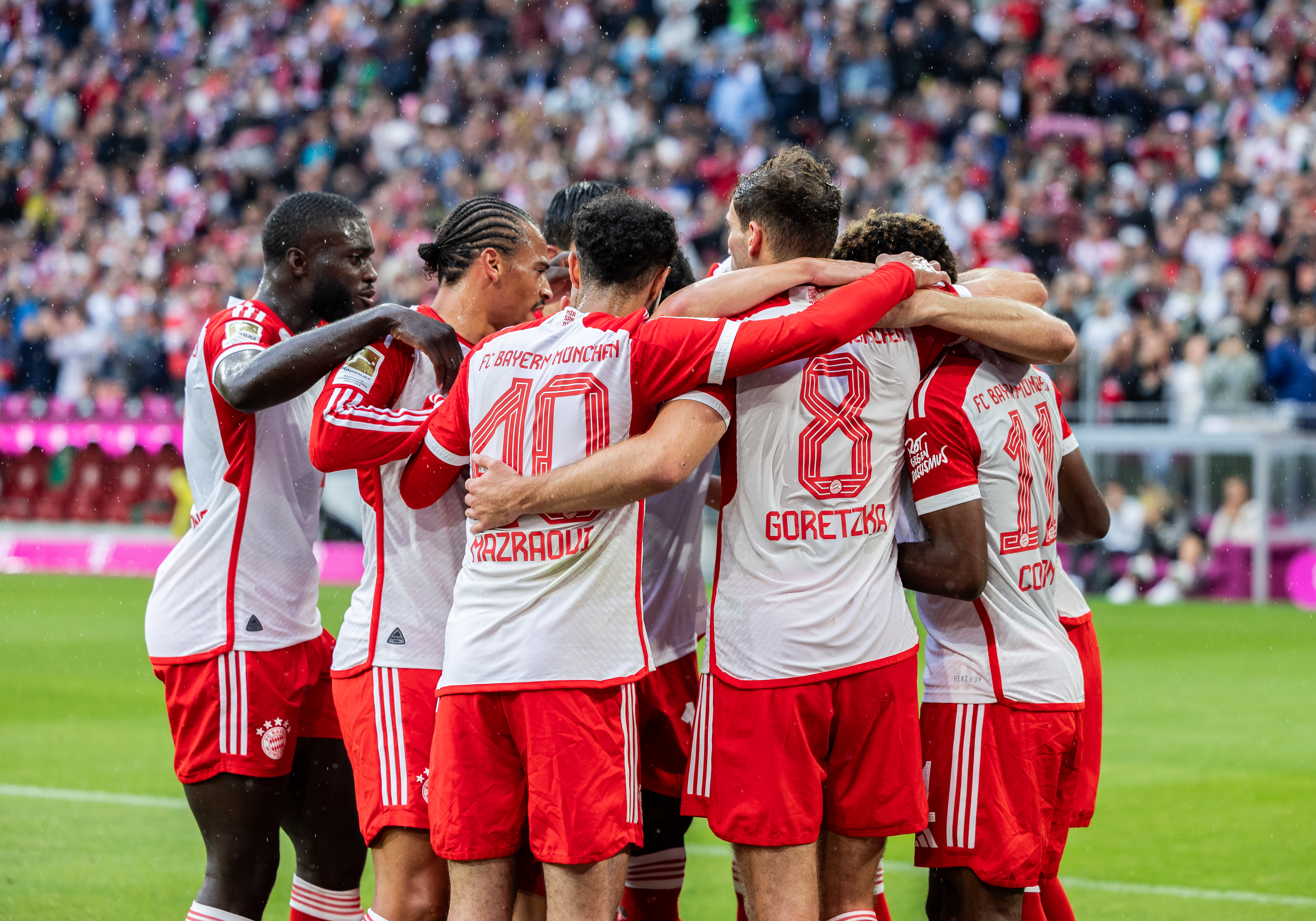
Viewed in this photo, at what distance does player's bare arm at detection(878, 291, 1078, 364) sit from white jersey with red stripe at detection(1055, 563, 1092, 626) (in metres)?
0.69

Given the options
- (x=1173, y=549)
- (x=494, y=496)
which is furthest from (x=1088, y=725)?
(x=1173, y=549)

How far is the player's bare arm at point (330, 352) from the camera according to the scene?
12.4 feet

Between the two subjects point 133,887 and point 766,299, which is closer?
point 766,299

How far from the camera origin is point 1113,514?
48.2 ft

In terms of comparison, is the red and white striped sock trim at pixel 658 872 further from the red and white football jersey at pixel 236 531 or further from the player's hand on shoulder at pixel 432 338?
the player's hand on shoulder at pixel 432 338

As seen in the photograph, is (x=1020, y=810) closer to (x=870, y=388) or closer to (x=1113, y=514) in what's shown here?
(x=870, y=388)

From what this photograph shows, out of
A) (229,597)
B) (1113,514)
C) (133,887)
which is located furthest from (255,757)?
(1113,514)

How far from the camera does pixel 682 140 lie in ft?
73.8

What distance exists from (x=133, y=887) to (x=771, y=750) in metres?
3.56

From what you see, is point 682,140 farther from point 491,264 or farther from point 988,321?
point 988,321

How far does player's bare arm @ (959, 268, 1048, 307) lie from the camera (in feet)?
13.0

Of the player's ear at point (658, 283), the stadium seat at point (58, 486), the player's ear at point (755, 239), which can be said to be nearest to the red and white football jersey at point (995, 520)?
the player's ear at point (755, 239)

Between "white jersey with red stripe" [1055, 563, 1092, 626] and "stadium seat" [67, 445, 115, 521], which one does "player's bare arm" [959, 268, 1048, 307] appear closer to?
"white jersey with red stripe" [1055, 563, 1092, 626]

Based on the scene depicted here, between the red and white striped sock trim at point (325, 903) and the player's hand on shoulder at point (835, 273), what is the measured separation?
2.22m
